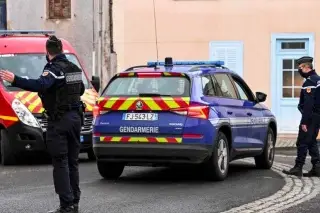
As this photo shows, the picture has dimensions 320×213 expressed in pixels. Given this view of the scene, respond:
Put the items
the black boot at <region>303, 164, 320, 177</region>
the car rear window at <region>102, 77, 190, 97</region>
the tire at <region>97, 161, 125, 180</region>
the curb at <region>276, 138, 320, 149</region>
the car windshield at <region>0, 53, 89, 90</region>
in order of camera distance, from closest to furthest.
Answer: the car rear window at <region>102, 77, 190, 97</region>, the tire at <region>97, 161, 125, 180</region>, the black boot at <region>303, 164, 320, 177</region>, the car windshield at <region>0, 53, 89, 90</region>, the curb at <region>276, 138, 320, 149</region>

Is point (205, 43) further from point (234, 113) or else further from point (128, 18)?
point (234, 113)

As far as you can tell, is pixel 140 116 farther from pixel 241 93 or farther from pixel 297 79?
pixel 297 79

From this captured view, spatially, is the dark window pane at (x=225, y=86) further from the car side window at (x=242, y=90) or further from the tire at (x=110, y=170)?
the tire at (x=110, y=170)

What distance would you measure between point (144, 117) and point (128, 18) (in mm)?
11965

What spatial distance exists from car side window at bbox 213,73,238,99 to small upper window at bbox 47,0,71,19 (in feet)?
37.8

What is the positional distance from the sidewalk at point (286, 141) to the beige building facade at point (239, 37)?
31 cm

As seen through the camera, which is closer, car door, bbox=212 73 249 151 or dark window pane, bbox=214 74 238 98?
car door, bbox=212 73 249 151

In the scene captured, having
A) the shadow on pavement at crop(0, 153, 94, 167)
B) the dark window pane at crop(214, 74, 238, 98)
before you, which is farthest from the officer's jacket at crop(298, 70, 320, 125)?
the shadow on pavement at crop(0, 153, 94, 167)

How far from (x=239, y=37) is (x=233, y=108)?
34.0ft

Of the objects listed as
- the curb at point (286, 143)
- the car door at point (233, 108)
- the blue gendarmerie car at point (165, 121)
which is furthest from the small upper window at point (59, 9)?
the blue gendarmerie car at point (165, 121)

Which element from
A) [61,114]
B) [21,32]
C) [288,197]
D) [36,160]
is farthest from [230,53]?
[61,114]

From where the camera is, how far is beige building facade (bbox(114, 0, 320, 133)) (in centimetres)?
2130

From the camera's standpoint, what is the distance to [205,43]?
21734 millimetres

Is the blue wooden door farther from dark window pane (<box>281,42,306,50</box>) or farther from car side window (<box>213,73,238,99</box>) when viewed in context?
car side window (<box>213,73,238,99</box>)
